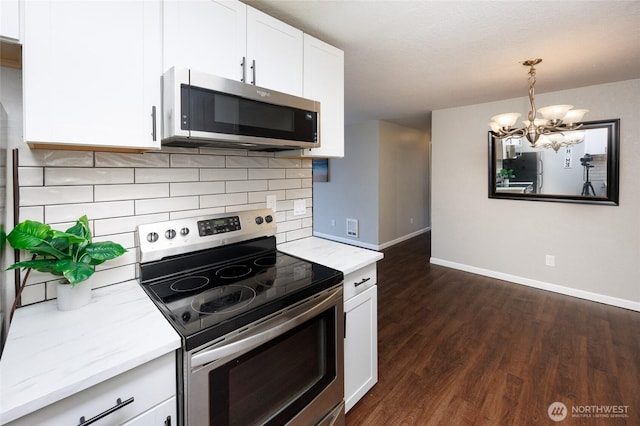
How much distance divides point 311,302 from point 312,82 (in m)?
1.26

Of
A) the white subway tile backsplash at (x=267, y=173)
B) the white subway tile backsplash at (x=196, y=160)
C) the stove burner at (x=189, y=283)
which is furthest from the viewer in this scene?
the white subway tile backsplash at (x=267, y=173)

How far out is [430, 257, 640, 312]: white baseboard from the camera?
3125 millimetres

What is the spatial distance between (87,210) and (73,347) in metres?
0.63

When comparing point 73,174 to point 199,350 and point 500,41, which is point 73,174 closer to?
point 199,350

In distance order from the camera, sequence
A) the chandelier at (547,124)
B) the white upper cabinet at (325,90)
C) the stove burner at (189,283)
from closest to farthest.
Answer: the stove burner at (189,283) → the white upper cabinet at (325,90) → the chandelier at (547,124)

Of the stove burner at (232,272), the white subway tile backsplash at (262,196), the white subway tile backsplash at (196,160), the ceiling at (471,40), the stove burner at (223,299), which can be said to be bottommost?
the stove burner at (223,299)

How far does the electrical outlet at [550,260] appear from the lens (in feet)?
11.6

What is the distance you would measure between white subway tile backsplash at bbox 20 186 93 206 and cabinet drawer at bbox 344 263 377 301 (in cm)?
126

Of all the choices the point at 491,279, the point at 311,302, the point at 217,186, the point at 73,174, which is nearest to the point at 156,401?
the point at 311,302

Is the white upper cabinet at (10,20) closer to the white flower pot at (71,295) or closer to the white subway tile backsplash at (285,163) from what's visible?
the white flower pot at (71,295)

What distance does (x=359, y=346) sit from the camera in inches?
68.3

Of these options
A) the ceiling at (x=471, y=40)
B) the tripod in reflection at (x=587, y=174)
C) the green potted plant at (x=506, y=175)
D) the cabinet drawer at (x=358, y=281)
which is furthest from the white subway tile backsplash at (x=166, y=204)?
the tripod in reflection at (x=587, y=174)

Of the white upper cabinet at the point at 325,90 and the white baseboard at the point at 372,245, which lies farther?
the white baseboard at the point at 372,245

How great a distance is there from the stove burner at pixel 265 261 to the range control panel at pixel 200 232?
151 mm
